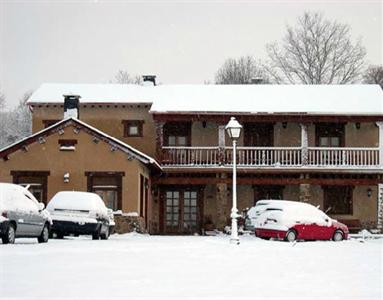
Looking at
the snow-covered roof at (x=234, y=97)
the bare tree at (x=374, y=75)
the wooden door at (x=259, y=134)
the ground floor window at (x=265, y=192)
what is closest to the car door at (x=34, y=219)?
the snow-covered roof at (x=234, y=97)

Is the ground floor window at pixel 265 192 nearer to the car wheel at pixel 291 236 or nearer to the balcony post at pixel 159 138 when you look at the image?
Answer: the balcony post at pixel 159 138

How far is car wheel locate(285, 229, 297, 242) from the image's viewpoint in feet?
85.3

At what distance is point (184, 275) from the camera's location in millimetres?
11078

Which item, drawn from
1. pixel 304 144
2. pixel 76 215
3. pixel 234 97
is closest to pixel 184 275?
pixel 76 215

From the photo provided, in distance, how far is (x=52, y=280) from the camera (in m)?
10.3

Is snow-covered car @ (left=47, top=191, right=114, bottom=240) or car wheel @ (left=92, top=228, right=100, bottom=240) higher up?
snow-covered car @ (left=47, top=191, right=114, bottom=240)

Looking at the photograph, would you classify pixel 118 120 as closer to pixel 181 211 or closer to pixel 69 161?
pixel 181 211

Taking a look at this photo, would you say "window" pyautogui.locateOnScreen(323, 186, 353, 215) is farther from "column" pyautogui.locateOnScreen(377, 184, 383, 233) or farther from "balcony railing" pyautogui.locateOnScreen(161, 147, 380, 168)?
A: "balcony railing" pyautogui.locateOnScreen(161, 147, 380, 168)

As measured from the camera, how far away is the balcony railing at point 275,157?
3584 cm

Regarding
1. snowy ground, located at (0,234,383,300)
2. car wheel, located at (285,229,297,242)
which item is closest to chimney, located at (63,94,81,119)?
car wheel, located at (285,229,297,242)

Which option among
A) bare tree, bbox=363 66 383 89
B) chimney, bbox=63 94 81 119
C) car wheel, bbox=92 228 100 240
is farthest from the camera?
bare tree, bbox=363 66 383 89

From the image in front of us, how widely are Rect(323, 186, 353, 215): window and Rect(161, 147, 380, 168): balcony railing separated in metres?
1.58

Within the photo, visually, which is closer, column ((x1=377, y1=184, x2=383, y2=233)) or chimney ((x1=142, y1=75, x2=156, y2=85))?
column ((x1=377, y1=184, x2=383, y2=233))

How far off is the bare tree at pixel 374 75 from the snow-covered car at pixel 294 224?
34.3 metres
